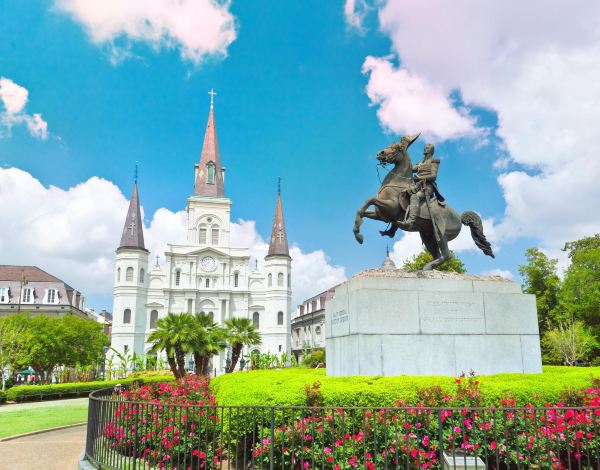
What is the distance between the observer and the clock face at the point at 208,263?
7462cm

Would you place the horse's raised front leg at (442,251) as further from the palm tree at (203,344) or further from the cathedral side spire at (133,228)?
the cathedral side spire at (133,228)

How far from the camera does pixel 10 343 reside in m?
37.6

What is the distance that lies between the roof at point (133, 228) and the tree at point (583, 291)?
53599 mm

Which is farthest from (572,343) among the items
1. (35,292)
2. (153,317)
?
(35,292)

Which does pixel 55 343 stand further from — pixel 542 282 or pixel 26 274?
pixel 542 282

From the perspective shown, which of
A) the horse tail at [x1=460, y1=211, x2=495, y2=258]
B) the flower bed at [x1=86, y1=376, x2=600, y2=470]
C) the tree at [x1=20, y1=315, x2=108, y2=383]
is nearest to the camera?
the flower bed at [x1=86, y1=376, x2=600, y2=470]

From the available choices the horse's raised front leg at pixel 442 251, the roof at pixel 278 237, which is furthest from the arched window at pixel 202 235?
the horse's raised front leg at pixel 442 251

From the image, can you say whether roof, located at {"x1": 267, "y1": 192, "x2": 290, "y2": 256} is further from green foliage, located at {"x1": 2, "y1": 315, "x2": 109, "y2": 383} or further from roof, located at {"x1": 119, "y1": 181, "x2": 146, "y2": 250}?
green foliage, located at {"x1": 2, "y1": 315, "x2": 109, "y2": 383}

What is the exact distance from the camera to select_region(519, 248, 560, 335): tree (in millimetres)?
41156

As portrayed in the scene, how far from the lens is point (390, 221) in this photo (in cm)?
1089

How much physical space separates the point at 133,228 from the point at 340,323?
66734mm

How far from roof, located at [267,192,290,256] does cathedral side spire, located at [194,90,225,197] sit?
9243 mm

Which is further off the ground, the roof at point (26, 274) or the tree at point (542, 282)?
the roof at point (26, 274)

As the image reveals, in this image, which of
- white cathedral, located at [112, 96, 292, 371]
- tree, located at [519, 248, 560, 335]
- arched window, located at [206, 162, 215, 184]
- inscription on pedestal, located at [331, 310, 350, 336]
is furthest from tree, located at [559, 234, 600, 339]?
arched window, located at [206, 162, 215, 184]
